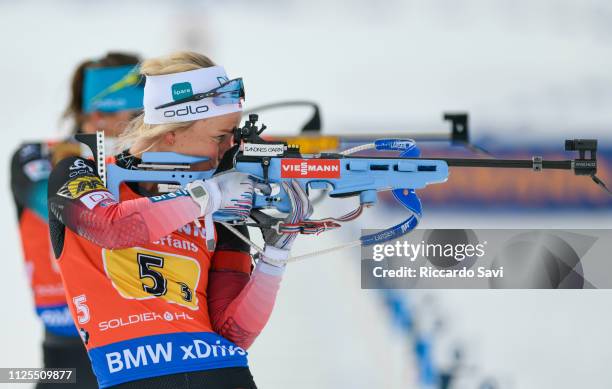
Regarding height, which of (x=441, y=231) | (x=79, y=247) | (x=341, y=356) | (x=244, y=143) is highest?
(x=244, y=143)

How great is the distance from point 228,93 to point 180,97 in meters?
0.10

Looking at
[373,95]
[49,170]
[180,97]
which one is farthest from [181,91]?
[373,95]

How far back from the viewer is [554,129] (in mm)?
3523

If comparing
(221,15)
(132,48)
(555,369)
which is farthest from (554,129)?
(132,48)

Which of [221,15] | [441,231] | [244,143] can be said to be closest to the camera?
[244,143]

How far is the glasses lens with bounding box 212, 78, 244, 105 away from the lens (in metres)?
2.13

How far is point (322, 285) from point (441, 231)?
1.67 ft

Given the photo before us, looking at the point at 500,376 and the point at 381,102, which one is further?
the point at 381,102

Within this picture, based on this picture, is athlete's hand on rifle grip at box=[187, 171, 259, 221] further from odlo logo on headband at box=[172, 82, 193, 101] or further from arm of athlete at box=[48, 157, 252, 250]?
odlo logo on headband at box=[172, 82, 193, 101]

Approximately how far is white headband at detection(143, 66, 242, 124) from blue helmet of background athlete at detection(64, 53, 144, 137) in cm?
112

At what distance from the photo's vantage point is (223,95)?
2.14 m

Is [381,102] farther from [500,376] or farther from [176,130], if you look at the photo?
[176,130]

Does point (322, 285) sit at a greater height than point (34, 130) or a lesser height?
lesser

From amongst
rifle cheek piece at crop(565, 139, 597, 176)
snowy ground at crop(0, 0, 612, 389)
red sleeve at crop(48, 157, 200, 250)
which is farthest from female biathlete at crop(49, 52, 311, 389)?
snowy ground at crop(0, 0, 612, 389)
